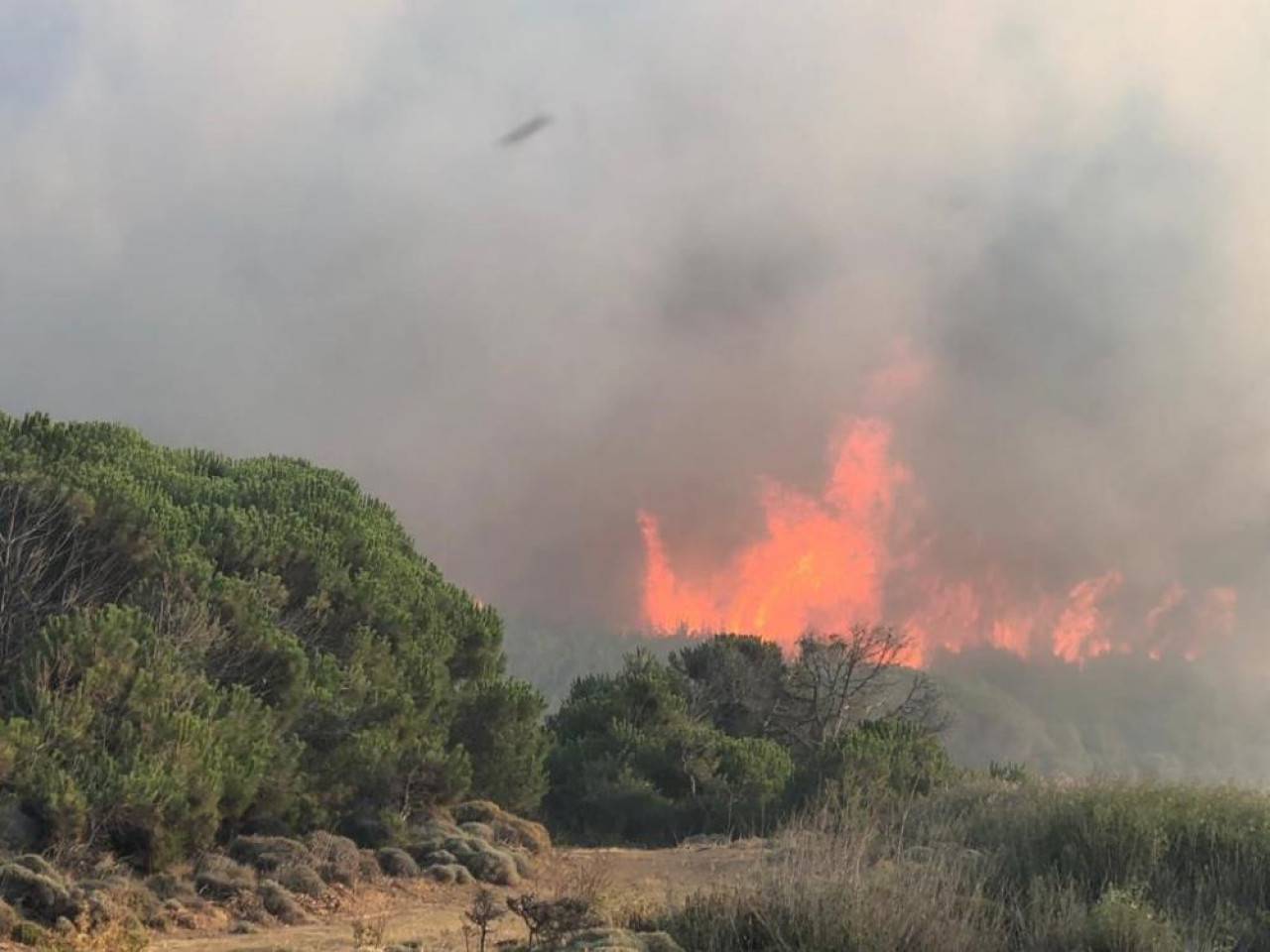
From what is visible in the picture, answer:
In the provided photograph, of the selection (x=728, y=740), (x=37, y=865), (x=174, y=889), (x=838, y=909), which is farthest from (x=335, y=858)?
(x=728, y=740)

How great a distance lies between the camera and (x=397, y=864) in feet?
63.0

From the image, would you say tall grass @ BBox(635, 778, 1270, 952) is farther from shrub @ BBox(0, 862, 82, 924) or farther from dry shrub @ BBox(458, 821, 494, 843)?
dry shrub @ BBox(458, 821, 494, 843)

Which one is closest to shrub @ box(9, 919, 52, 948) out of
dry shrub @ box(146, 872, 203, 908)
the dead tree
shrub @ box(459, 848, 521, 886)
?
dry shrub @ box(146, 872, 203, 908)

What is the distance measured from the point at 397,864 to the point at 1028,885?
10.6 m

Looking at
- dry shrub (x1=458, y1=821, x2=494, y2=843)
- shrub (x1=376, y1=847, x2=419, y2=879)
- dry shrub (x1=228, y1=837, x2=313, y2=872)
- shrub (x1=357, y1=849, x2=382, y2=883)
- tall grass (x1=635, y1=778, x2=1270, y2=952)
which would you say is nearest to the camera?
tall grass (x1=635, y1=778, x2=1270, y2=952)

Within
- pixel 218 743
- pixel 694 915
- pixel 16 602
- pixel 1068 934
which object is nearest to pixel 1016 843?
pixel 1068 934

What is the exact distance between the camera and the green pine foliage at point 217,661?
16.0 metres

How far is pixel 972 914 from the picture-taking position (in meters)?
10.1

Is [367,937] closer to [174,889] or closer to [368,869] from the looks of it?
[174,889]

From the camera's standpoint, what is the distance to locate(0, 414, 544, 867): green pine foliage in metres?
16.0

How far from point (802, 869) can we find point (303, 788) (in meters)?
12.4

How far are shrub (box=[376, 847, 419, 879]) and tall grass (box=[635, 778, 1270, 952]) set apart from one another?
771 cm

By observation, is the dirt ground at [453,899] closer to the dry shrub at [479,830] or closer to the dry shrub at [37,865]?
the dry shrub at [479,830]

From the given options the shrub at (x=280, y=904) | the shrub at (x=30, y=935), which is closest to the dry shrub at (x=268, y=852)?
the shrub at (x=280, y=904)
